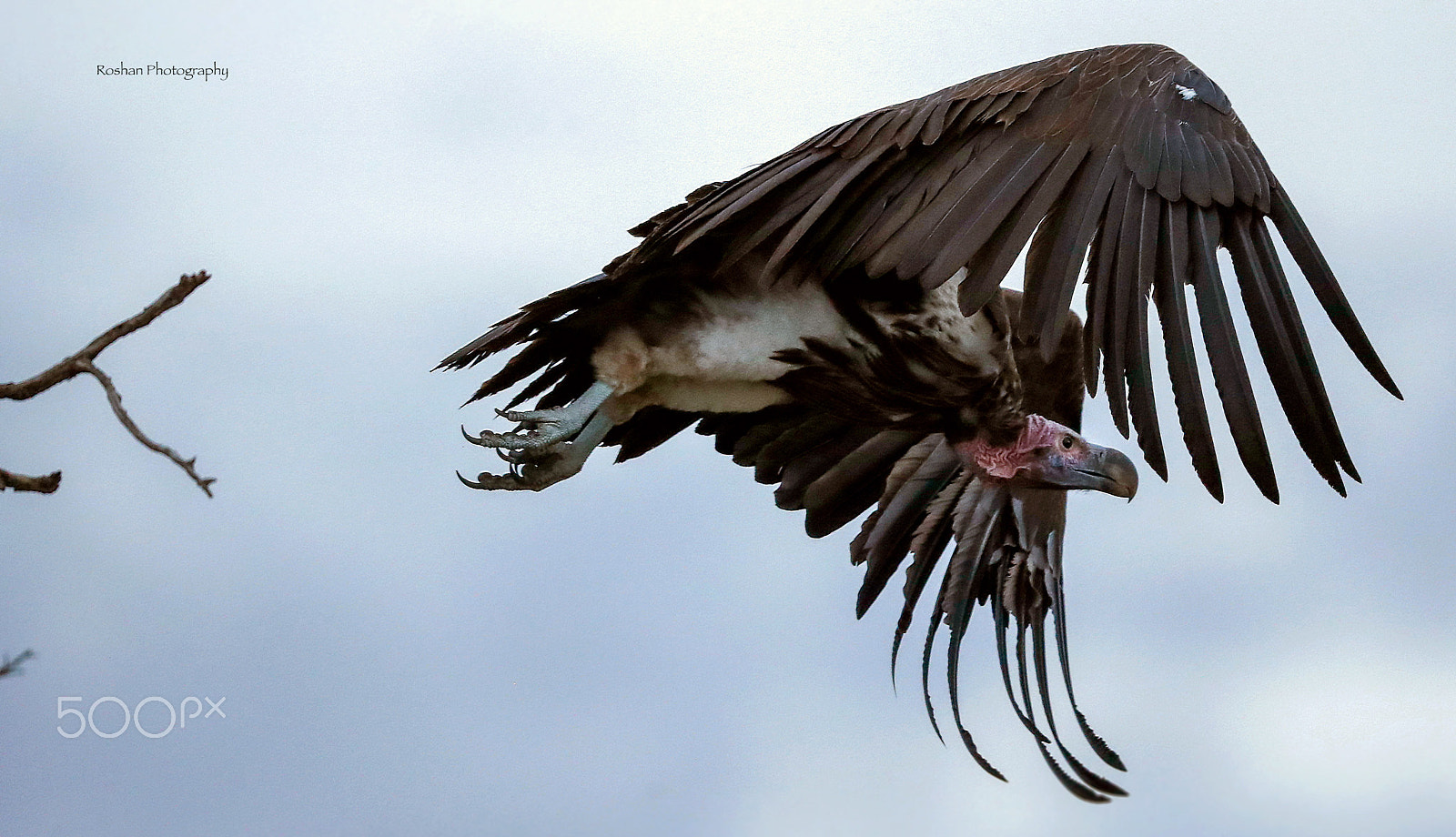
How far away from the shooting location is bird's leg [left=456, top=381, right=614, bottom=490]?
4.72 m

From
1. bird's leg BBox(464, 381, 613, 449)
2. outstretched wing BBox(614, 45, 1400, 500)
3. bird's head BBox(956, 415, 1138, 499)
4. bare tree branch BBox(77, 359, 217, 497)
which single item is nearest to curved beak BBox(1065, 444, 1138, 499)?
bird's head BBox(956, 415, 1138, 499)

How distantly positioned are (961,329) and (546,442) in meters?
1.27

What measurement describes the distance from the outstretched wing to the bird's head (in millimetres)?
1337

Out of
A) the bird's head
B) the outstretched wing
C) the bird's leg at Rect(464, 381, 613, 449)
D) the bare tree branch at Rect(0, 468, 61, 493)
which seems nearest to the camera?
the bare tree branch at Rect(0, 468, 61, 493)

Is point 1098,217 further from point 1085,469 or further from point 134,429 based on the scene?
point 134,429

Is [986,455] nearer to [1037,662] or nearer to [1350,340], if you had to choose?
[1037,662]

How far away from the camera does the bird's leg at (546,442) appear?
4.72 m

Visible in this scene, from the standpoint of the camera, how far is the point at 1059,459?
5.48 m

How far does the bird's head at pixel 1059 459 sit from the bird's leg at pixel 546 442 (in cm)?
140

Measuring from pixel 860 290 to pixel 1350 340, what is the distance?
4.40ft

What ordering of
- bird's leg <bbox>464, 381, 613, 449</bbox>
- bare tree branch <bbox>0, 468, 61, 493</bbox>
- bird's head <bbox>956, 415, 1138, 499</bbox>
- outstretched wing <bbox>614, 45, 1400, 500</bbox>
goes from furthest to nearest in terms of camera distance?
bird's head <bbox>956, 415, 1138, 499</bbox>, bird's leg <bbox>464, 381, 613, 449</bbox>, outstretched wing <bbox>614, 45, 1400, 500</bbox>, bare tree branch <bbox>0, 468, 61, 493</bbox>

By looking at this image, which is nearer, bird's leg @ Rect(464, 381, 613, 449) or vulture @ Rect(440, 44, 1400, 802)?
vulture @ Rect(440, 44, 1400, 802)

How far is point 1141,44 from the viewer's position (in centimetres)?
440

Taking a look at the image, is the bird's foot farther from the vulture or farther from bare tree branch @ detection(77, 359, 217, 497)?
bare tree branch @ detection(77, 359, 217, 497)
